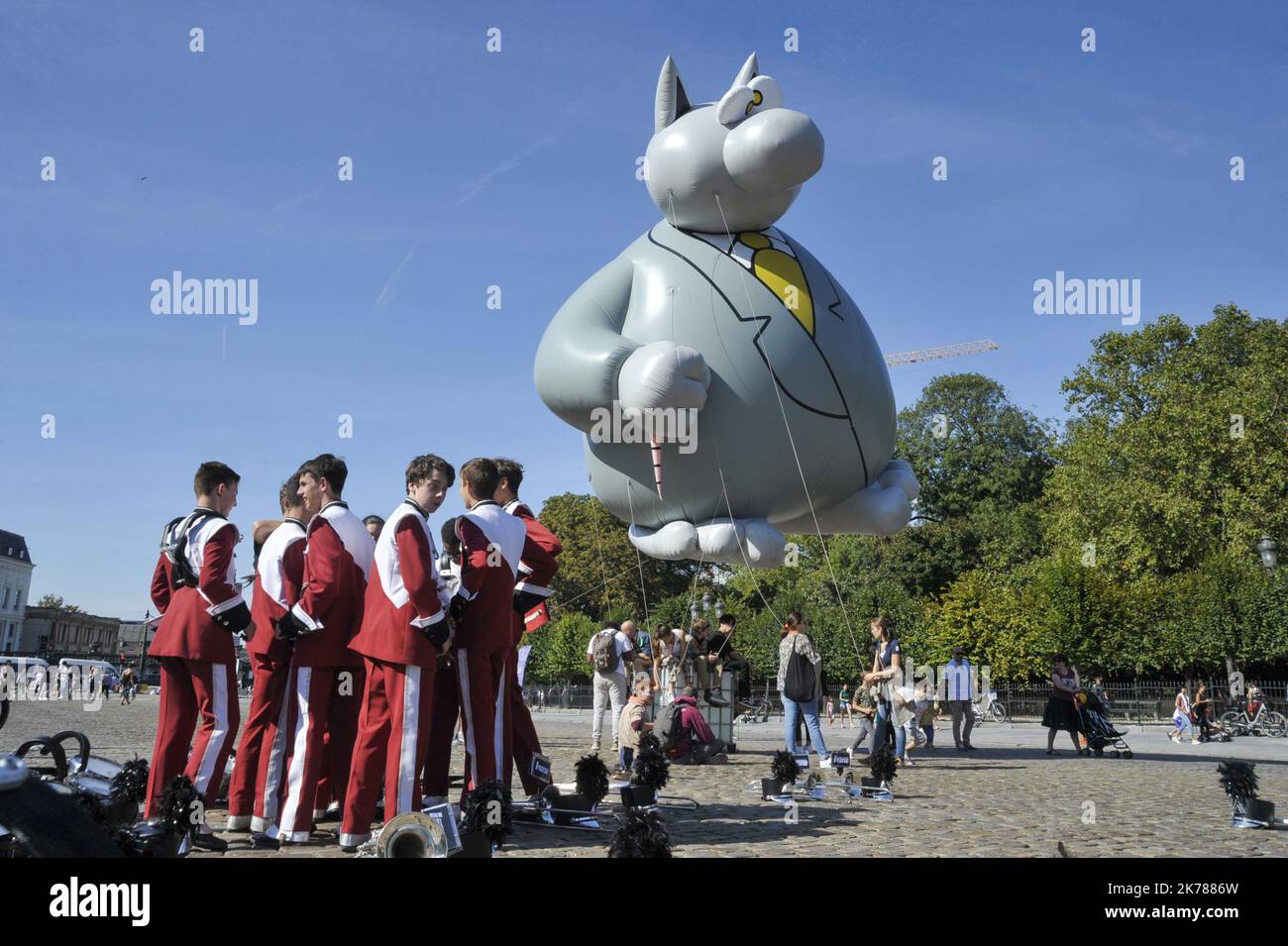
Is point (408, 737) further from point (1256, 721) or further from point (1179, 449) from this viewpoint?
point (1179, 449)

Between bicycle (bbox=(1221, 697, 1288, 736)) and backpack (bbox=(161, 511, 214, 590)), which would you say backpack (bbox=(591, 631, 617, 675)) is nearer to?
backpack (bbox=(161, 511, 214, 590))

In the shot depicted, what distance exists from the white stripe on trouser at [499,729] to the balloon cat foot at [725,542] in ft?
15.6

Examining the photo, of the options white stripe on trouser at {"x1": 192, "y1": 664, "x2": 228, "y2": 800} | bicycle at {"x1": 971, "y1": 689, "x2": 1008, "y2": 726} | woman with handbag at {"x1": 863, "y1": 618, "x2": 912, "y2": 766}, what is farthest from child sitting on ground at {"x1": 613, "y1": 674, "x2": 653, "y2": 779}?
bicycle at {"x1": 971, "y1": 689, "x2": 1008, "y2": 726}

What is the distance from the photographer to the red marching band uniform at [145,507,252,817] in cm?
654

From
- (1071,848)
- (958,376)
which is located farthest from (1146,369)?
(1071,848)

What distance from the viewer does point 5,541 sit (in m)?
118

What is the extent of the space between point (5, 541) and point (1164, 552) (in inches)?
4754

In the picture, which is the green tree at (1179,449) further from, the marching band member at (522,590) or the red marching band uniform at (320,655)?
the red marching band uniform at (320,655)

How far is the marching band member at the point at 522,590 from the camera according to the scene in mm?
7453

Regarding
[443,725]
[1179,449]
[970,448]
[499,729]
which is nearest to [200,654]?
A: [443,725]

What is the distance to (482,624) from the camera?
21.1 feet

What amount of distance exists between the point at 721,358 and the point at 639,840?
292 inches
